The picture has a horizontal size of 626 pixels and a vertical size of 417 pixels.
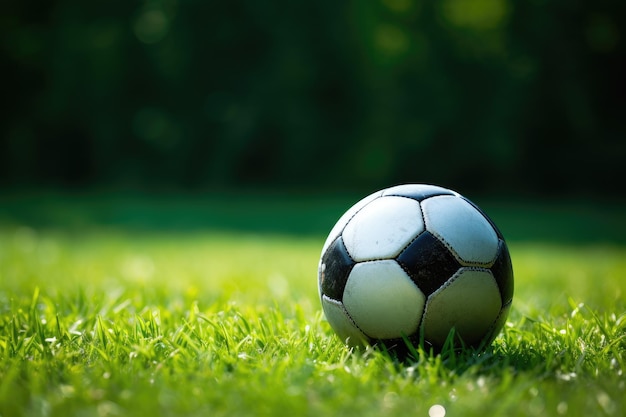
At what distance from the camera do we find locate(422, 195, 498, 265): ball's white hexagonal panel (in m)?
2.27

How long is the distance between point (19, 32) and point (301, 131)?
10.4 m

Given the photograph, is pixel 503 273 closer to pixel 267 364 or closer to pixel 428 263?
pixel 428 263

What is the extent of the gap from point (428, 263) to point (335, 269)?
38cm

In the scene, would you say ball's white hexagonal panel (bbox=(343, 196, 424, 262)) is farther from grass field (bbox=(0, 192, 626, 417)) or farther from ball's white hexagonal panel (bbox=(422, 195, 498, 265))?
grass field (bbox=(0, 192, 626, 417))

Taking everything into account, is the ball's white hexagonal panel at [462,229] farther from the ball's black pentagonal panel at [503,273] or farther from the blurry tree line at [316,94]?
the blurry tree line at [316,94]

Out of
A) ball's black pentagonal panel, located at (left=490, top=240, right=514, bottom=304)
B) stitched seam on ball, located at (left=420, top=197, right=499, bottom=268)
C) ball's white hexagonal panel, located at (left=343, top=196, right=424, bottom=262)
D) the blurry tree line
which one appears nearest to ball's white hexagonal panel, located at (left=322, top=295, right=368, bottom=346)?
ball's white hexagonal panel, located at (left=343, top=196, right=424, bottom=262)

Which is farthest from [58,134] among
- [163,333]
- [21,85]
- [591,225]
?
[163,333]

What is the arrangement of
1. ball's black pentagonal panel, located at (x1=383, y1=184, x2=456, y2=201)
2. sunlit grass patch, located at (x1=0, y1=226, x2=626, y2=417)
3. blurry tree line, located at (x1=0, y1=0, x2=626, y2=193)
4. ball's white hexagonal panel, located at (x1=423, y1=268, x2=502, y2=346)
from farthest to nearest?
blurry tree line, located at (x1=0, y1=0, x2=626, y2=193), ball's black pentagonal panel, located at (x1=383, y1=184, x2=456, y2=201), ball's white hexagonal panel, located at (x1=423, y1=268, x2=502, y2=346), sunlit grass patch, located at (x1=0, y1=226, x2=626, y2=417)

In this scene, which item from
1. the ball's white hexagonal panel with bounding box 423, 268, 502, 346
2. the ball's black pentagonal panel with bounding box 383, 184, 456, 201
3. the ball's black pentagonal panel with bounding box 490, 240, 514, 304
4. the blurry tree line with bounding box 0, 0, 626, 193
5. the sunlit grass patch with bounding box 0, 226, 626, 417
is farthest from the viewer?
the blurry tree line with bounding box 0, 0, 626, 193

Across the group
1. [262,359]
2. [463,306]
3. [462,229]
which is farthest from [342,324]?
[462,229]

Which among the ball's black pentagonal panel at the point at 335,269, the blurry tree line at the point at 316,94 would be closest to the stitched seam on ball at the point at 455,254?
the ball's black pentagonal panel at the point at 335,269

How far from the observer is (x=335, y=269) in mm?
2385

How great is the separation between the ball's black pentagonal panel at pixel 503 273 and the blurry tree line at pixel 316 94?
14.2m

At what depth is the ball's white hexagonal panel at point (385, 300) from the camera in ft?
7.27
